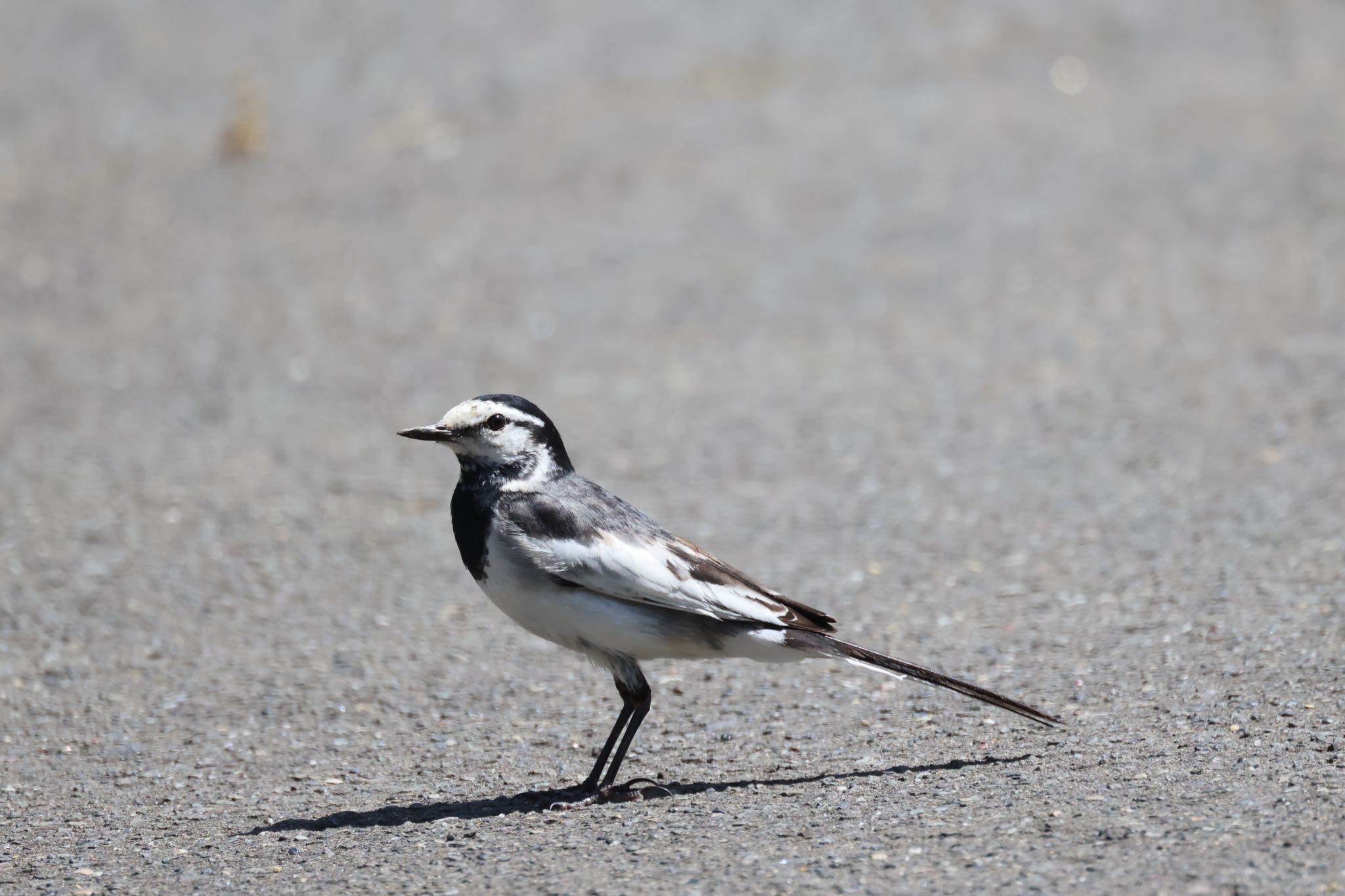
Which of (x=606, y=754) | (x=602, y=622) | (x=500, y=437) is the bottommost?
(x=606, y=754)

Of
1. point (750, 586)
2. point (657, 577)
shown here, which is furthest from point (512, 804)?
point (750, 586)

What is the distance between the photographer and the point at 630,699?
544 centimetres

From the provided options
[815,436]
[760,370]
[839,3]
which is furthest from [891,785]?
[839,3]

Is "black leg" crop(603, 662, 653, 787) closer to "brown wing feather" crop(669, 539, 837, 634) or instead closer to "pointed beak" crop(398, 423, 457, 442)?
"brown wing feather" crop(669, 539, 837, 634)

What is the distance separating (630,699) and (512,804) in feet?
1.75

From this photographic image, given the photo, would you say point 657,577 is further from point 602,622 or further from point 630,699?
point 630,699

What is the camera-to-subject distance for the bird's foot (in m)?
5.24

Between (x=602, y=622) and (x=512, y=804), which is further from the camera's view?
(x=512, y=804)

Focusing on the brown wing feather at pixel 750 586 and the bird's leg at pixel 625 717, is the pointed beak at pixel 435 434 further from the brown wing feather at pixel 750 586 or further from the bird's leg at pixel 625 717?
the bird's leg at pixel 625 717

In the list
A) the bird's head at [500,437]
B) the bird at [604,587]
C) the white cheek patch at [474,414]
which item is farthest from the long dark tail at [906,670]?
the white cheek patch at [474,414]

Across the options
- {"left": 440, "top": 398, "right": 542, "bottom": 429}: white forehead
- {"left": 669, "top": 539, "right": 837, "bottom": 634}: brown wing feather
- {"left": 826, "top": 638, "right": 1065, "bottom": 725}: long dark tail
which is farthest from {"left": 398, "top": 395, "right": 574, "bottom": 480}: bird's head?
{"left": 826, "top": 638, "right": 1065, "bottom": 725}: long dark tail

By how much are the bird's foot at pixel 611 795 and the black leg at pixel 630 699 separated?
0.04 metres

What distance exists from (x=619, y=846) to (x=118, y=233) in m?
11.3

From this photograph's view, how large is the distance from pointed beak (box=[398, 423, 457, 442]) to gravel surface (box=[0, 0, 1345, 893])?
4.14 feet
